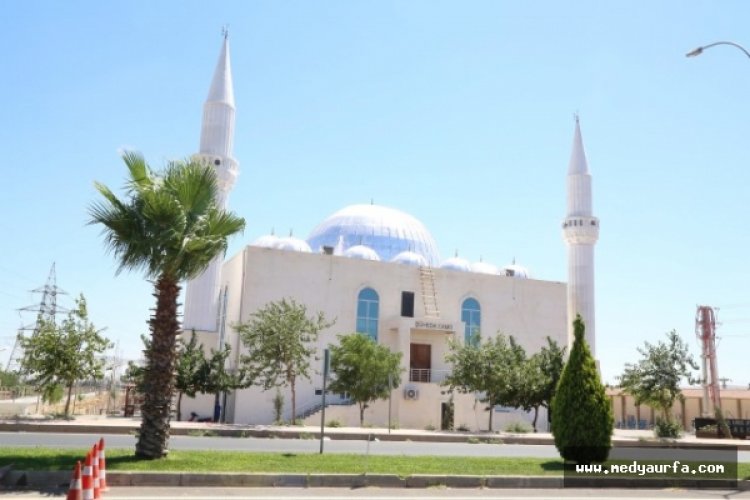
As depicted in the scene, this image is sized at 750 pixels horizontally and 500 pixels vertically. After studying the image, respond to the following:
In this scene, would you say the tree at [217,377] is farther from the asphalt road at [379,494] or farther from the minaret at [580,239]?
the minaret at [580,239]

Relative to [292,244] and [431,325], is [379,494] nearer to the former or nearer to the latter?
[431,325]

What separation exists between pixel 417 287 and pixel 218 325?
1101 cm

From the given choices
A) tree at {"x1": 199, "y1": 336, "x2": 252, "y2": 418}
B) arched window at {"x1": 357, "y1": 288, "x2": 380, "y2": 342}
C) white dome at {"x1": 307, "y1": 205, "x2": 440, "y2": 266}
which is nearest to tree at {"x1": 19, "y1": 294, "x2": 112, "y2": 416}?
tree at {"x1": 199, "y1": 336, "x2": 252, "y2": 418}

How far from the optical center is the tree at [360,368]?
28891 millimetres

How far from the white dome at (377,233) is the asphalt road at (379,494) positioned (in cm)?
3344

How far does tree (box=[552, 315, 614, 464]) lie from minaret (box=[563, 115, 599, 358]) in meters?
30.2

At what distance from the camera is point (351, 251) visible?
41250 mm

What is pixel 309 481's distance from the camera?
423 inches

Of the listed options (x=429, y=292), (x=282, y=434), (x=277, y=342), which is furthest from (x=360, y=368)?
(x=429, y=292)

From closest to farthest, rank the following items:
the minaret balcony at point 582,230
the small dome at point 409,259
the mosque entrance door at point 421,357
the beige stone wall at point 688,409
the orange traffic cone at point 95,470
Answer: the orange traffic cone at point 95,470, the mosque entrance door at point 421,357, the small dome at point 409,259, the minaret balcony at point 582,230, the beige stone wall at point 688,409

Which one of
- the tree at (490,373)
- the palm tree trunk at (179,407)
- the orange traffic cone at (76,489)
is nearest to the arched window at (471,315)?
the tree at (490,373)

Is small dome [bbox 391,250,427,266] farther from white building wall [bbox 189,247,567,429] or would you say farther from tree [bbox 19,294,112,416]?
tree [bbox 19,294,112,416]

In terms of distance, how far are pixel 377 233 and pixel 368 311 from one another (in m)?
10.7

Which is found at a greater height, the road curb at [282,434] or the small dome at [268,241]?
the small dome at [268,241]
